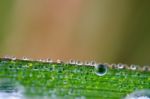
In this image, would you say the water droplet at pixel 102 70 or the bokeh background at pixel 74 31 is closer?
the water droplet at pixel 102 70

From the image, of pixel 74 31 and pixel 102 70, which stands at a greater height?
pixel 74 31

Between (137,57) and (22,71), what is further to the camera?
(137,57)

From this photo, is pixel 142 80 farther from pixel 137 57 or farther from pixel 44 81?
pixel 137 57

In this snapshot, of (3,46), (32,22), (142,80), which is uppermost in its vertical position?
(32,22)

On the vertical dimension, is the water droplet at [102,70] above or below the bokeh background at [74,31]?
below

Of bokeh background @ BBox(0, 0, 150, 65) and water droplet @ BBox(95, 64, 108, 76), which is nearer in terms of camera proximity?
water droplet @ BBox(95, 64, 108, 76)

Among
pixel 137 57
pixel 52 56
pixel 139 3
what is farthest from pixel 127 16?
pixel 52 56

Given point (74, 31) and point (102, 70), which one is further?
point (74, 31)

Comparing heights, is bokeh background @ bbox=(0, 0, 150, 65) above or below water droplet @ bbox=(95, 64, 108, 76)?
above
